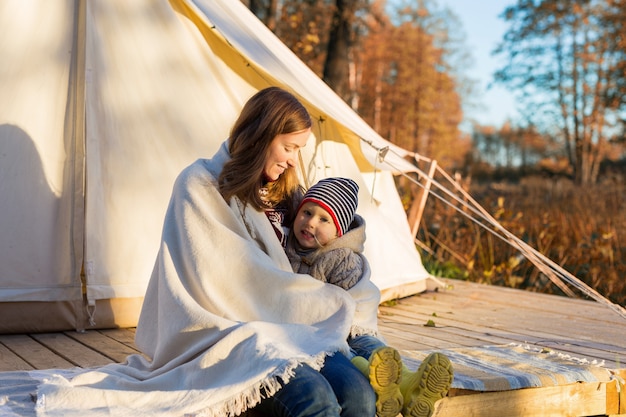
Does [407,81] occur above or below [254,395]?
above

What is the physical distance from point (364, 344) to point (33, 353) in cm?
145

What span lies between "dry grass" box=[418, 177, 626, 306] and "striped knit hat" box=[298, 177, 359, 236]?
147 inches

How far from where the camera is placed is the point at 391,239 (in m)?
4.65

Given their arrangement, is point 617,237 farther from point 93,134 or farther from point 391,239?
point 93,134

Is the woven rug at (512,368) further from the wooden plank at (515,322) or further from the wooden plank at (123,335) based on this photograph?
the wooden plank at (123,335)

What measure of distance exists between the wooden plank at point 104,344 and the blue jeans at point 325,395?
42.4 inches

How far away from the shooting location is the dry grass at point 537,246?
5.95 meters

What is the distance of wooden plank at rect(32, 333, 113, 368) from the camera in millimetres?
2920

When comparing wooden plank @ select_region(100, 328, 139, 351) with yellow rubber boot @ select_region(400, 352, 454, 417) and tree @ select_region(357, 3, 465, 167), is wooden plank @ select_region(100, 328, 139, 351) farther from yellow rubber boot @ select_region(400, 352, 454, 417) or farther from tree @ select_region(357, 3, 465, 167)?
tree @ select_region(357, 3, 465, 167)

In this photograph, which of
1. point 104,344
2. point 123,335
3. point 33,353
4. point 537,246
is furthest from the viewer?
point 537,246

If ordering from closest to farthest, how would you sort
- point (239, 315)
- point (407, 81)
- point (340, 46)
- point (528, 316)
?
point (239, 315)
point (528, 316)
point (340, 46)
point (407, 81)

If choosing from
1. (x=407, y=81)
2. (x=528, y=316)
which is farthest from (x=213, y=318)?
(x=407, y=81)

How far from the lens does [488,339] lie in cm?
358

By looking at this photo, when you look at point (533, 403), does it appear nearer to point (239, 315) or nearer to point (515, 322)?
point (239, 315)
